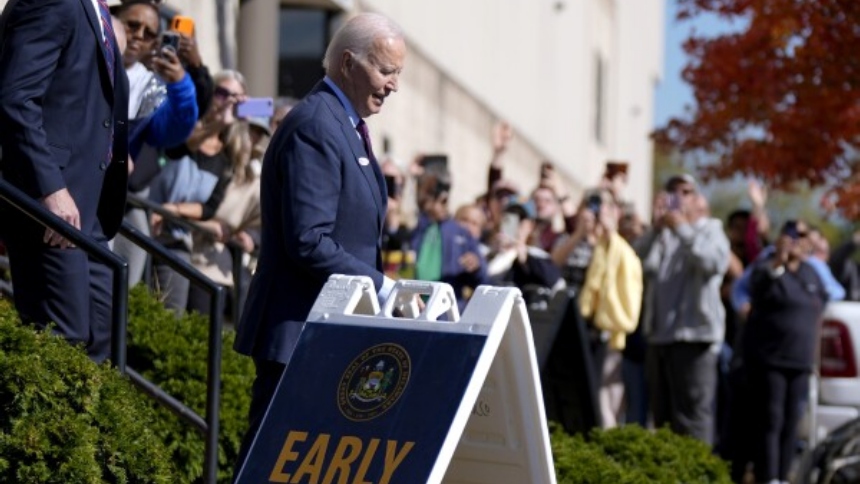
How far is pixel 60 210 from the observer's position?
6.68m

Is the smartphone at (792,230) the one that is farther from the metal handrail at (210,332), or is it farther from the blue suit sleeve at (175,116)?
the metal handrail at (210,332)

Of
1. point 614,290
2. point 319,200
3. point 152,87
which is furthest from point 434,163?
point 319,200

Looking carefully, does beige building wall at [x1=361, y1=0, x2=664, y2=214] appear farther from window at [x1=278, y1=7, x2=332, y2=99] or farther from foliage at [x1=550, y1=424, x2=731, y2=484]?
foliage at [x1=550, y1=424, x2=731, y2=484]

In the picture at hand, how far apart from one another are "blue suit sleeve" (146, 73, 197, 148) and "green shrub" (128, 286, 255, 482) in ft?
2.30

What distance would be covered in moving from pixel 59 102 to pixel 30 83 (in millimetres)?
216

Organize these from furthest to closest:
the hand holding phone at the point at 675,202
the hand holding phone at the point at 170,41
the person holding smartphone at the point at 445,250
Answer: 1. the hand holding phone at the point at 675,202
2. the person holding smartphone at the point at 445,250
3. the hand holding phone at the point at 170,41

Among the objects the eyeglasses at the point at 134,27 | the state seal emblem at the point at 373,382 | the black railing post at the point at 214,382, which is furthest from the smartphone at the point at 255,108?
the state seal emblem at the point at 373,382

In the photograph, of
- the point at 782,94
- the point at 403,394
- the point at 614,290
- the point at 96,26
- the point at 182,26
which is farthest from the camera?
the point at 782,94

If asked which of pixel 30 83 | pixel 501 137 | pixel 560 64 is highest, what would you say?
pixel 30 83

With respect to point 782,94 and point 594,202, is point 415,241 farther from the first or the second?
point 782,94

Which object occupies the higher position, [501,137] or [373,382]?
[501,137]

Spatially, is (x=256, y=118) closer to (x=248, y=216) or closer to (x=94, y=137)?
(x=248, y=216)

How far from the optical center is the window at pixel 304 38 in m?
17.1

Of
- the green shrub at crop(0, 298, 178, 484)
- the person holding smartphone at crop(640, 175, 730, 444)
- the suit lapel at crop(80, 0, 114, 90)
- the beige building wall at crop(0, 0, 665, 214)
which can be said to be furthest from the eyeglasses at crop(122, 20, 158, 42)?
Result: the person holding smartphone at crop(640, 175, 730, 444)
